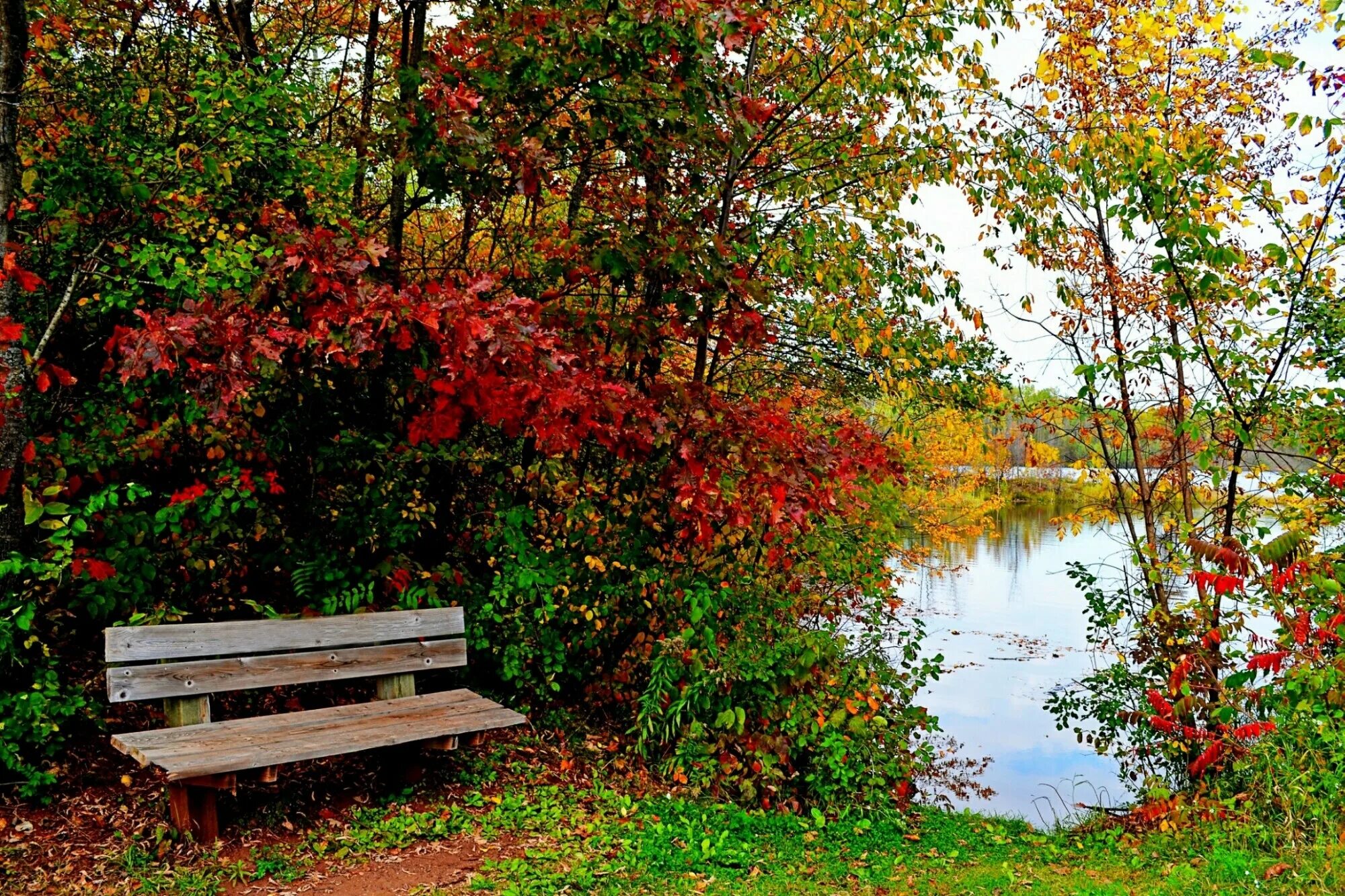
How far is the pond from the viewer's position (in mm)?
8484

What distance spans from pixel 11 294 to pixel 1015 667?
37.7ft

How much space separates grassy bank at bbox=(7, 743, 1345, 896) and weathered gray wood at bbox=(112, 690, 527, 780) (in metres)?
0.37

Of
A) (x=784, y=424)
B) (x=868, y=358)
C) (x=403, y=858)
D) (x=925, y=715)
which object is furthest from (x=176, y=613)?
(x=868, y=358)

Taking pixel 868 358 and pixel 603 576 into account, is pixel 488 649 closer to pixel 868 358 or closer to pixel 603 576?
pixel 603 576

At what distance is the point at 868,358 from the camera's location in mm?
7414

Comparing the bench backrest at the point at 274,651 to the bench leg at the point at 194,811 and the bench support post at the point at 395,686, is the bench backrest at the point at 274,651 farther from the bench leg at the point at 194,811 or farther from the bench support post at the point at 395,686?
the bench leg at the point at 194,811

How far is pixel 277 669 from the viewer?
14.1 feet

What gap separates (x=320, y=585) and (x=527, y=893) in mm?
2396

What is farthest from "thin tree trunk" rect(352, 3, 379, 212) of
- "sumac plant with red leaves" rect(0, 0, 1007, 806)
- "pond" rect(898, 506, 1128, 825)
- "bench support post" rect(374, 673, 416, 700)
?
"pond" rect(898, 506, 1128, 825)

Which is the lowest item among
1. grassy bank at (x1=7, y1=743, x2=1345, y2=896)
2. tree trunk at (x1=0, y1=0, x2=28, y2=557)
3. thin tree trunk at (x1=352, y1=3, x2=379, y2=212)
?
grassy bank at (x1=7, y1=743, x2=1345, y2=896)

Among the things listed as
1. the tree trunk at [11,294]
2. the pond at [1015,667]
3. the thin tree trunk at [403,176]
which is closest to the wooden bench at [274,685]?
the tree trunk at [11,294]

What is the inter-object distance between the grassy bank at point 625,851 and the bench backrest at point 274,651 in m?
0.55

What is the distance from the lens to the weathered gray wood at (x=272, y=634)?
387cm

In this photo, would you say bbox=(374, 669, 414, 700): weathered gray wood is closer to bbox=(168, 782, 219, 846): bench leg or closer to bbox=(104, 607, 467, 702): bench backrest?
bbox=(104, 607, 467, 702): bench backrest
